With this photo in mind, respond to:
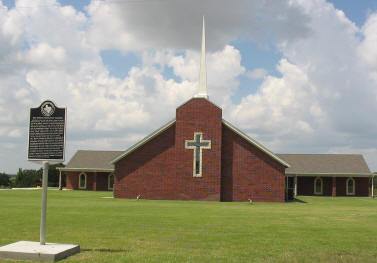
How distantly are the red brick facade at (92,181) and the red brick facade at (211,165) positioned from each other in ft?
63.0

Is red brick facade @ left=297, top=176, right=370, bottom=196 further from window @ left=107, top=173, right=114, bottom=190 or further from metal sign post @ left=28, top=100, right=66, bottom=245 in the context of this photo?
metal sign post @ left=28, top=100, right=66, bottom=245

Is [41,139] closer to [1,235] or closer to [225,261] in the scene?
[1,235]

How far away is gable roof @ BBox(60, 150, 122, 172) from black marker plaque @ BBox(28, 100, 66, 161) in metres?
46.9

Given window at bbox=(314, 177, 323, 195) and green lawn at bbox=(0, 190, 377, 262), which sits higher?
window at bbox=(314, 177, 323, 195)

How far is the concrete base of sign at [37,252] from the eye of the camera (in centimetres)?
1083

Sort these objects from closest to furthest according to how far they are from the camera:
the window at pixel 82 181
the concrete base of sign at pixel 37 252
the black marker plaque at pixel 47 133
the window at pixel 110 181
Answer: the concrete base of sign at pixel 37 252 < the black marker plaque at pixel 47 133 < the window at pixel 110 181 < the window at pixel 82 181

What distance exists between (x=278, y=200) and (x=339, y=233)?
26068 mm

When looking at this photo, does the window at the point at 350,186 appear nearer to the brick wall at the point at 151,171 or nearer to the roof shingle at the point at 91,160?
the brick wall at the point at 151,171

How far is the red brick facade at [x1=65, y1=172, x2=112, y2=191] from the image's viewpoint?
61.3 meters

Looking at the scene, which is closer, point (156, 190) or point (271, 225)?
point (271, 225)

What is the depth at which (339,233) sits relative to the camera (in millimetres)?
16531

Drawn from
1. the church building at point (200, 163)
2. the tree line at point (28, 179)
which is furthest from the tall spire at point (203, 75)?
the tree line at point (28, 179)

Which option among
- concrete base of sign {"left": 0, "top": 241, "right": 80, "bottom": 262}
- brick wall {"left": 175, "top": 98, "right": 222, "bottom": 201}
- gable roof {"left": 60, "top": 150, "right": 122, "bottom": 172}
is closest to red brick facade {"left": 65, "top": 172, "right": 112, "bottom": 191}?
gable roof {"left": 60, "top": 150, "right": 122, "bottom": 172}

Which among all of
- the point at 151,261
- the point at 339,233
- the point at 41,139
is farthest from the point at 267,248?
the point at 41,139
